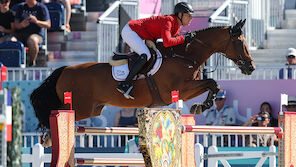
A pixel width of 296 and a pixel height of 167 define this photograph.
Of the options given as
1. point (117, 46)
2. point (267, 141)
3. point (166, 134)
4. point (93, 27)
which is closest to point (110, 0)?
point (93, 27)

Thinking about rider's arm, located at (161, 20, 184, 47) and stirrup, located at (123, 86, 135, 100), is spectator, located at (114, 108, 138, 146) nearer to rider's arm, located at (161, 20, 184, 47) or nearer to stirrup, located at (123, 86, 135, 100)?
stirrup, located at (123, 86, 135, 100)

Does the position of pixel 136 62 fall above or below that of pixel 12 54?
below

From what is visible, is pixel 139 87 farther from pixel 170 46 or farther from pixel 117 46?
pixel 117 46

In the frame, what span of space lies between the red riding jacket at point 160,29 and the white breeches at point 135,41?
5 centimetres

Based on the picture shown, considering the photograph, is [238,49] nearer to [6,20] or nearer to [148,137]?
[148,137]

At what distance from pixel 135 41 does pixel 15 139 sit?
4.47 m

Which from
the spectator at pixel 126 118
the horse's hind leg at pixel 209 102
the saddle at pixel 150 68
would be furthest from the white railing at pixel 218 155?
the spectator at pixel 126 118

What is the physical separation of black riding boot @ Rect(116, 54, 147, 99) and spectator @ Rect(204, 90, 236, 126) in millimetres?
2193

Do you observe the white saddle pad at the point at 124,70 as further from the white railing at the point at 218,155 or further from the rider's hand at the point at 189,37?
the white railing at the point at 218,155

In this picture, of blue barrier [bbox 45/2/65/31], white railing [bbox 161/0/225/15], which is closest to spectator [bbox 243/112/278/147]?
white railing [bbox 161/0/225/15]

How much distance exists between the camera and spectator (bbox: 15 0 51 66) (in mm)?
11891

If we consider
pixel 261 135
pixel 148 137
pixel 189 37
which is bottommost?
pixel 261 135

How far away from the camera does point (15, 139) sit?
3457mm

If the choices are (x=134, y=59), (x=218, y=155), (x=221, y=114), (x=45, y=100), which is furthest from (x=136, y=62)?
(x=221, y=114)
